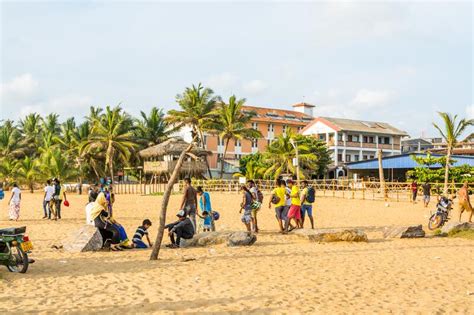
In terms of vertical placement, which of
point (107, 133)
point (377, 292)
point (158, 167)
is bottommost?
point (377, 292)

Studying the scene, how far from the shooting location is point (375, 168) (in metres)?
46.9

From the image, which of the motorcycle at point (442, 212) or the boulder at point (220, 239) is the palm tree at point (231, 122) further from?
the boulder at point (220, 239)

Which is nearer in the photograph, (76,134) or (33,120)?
(76,134)

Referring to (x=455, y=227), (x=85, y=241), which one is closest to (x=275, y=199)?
(x=85, y=241)

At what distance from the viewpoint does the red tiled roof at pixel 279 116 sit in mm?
61688

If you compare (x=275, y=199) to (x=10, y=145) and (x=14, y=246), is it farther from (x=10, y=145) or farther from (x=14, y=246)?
(x=10, y=145)

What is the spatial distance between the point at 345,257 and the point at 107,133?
37.9 meters

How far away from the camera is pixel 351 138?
56.2m

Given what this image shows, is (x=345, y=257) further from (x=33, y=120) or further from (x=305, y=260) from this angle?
(x=33, y=120)

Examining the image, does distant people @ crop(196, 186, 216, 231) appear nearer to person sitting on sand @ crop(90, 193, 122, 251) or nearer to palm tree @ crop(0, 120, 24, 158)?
person sitting on sand @ crop(90, 193, 122, 251)

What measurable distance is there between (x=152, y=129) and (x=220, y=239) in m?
41.1

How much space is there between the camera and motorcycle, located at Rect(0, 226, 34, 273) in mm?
8438

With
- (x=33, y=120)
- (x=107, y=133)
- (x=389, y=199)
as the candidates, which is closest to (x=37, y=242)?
(x=389, y=199)

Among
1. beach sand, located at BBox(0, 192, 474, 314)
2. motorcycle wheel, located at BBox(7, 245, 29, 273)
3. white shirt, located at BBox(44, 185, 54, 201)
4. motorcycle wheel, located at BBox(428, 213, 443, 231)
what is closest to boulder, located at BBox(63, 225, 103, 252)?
beach sand, located at BBox(0, 192, 474, 314)
